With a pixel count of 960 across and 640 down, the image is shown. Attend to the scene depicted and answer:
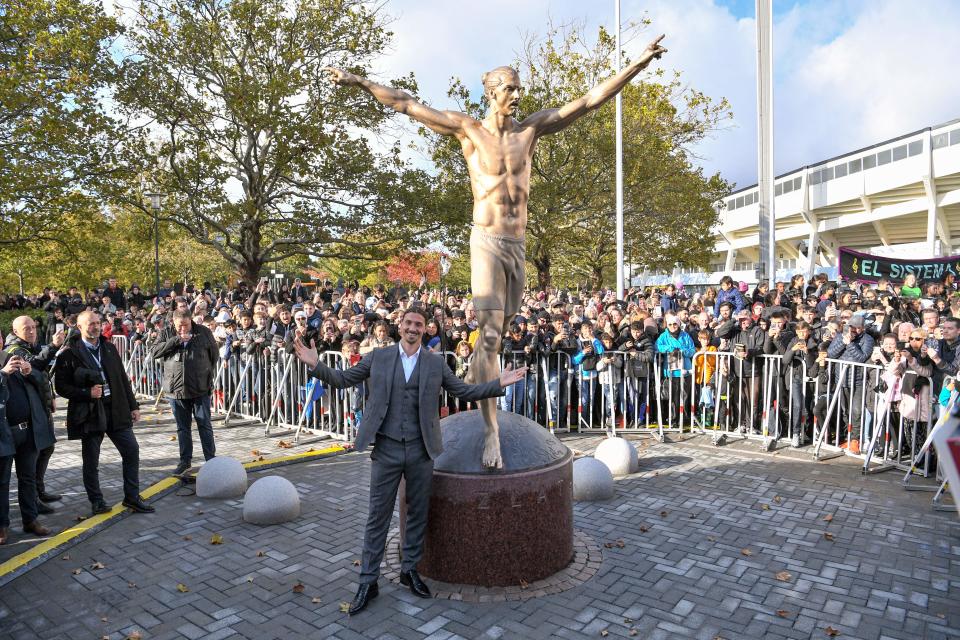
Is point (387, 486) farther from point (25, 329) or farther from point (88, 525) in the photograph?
point (25, 329)

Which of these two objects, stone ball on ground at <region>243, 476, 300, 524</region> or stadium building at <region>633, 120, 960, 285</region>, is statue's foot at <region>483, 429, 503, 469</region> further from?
stadium building at <region>633, 120, 960, 285</region>

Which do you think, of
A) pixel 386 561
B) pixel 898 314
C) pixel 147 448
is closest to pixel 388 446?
pixel 386 561

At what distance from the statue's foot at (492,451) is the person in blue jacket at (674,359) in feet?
19.2

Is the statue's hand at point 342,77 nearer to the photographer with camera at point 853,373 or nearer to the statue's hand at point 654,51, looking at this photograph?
the statue's hand at point 654,51

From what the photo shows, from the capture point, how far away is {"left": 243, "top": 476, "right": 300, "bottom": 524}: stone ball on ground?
652 centimetres

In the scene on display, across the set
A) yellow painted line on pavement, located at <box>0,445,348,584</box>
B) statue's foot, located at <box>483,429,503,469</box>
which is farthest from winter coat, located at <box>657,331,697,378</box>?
statue's foot, located at <box>483,429,503,469</box>

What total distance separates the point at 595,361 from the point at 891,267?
37.4 feet

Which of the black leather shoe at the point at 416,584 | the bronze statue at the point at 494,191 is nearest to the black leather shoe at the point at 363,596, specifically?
the black leather shoe at the point at 416,584

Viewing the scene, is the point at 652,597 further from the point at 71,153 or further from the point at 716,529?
the point at 71,153

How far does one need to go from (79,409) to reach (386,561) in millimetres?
3625

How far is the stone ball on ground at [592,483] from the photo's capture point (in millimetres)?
7098

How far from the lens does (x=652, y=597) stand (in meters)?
4.92

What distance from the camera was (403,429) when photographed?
190 inches

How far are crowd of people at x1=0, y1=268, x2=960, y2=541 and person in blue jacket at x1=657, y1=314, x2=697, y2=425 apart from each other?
23 mm
